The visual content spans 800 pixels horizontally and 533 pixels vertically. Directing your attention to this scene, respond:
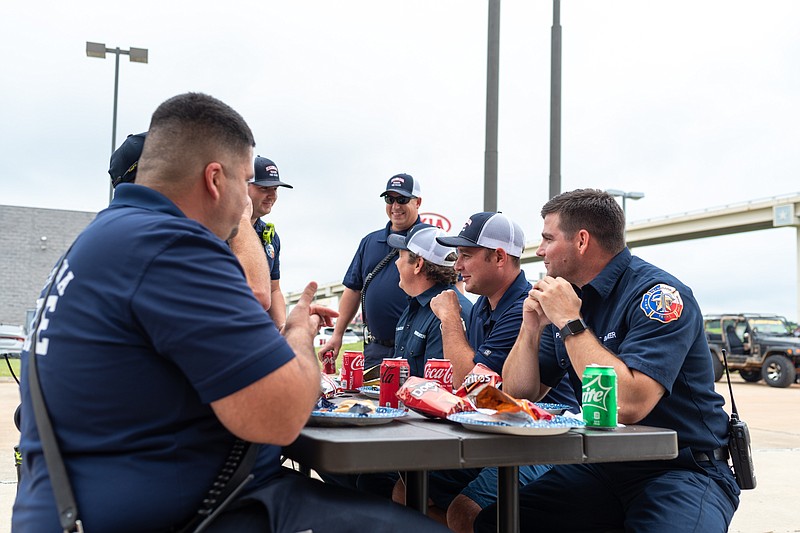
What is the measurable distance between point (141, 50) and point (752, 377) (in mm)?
17859

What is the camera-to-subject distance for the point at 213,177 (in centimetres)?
195

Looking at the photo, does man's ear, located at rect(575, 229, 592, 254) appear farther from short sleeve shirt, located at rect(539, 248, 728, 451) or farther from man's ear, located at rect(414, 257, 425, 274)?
man's ear, located at rect(414, 257, 425, 274)

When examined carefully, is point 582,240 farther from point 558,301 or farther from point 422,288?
point 422,288

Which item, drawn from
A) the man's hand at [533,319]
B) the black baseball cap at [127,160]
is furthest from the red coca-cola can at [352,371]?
the black baseball cap at [127,160]

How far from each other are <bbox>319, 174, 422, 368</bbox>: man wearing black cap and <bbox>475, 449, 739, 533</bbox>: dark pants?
195cm

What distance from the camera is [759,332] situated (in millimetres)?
19781

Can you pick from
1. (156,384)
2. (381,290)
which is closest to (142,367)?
(156,384)

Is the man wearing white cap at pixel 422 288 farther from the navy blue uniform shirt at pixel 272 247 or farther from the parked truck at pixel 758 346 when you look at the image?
the parked truck at pixel 758 346

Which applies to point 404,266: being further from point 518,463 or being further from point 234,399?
point 234,399

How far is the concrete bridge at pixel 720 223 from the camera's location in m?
37.6

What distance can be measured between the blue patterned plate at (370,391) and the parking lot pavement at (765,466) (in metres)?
2.31

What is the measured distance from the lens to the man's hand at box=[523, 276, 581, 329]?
2.82 metres

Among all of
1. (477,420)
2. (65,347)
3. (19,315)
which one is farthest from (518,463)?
(19,315)

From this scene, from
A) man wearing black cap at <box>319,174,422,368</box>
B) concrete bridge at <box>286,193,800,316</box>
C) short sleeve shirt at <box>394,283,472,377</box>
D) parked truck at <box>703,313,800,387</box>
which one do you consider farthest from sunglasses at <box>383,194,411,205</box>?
concrete bridge at <box>286,193,800,316</box>
